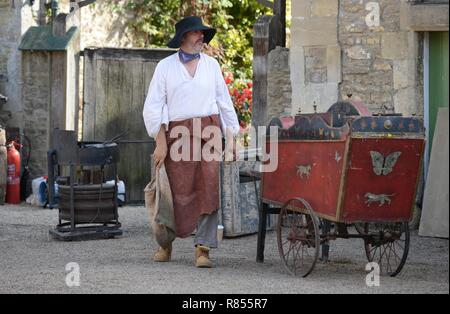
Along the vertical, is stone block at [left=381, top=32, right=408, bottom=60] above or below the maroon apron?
above

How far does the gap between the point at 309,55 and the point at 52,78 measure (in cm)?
428

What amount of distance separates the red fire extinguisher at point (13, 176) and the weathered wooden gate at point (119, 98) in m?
0.92

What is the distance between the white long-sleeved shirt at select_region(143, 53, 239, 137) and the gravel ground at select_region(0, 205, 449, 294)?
1090 millimetres

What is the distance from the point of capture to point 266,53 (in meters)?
12.3

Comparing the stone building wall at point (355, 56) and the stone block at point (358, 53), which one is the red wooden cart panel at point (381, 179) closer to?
the stone building wall at point (355, 56)

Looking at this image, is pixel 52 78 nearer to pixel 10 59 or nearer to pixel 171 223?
pixel 10 59

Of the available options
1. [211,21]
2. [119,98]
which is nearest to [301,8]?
[119,98]

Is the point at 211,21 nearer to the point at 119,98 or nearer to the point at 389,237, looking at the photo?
the point at 119,98

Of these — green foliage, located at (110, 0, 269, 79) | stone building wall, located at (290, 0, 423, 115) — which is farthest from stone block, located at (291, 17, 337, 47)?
green foliage, located at (110, 0, 269, 79)

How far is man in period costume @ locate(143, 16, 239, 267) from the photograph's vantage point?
838cm

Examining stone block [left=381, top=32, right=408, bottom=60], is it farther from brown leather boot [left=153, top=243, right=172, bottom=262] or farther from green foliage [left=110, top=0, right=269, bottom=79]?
green foliage [left=110, top=0, right=269, bottom=79]

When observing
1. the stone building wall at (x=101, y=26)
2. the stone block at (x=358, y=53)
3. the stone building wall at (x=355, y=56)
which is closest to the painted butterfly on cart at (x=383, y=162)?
the stone building wall at (x=355, y=56)

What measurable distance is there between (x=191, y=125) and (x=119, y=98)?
18.5 ft
